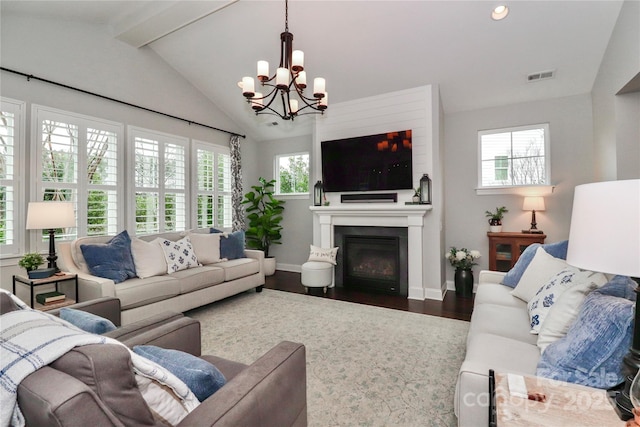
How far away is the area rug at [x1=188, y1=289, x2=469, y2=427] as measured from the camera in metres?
1.91

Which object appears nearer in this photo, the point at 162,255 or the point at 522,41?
the point at 522,41

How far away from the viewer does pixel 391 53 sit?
12.4 ft

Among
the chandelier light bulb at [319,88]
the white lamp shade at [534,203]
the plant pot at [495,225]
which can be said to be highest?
the chandelier light bulb at [319,88]

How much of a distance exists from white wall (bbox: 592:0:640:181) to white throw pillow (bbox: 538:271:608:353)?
209cm

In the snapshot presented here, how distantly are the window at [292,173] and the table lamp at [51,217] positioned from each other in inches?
145

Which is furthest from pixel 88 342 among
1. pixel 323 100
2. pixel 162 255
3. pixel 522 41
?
pixel 522 41

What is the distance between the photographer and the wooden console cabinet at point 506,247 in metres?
4.08

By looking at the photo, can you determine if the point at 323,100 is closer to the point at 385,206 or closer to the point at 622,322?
the point at 385,206

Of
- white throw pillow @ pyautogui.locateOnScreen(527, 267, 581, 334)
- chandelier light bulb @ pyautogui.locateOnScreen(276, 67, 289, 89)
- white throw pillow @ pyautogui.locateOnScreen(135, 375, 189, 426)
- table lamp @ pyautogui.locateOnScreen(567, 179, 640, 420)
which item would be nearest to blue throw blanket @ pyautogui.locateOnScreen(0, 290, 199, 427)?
white throw pillow @ pyautogui.locateOnScreen(135, 375, 189, 426)

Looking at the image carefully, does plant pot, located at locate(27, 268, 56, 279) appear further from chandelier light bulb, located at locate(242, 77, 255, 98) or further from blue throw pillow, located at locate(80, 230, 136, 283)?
chandelier light bulb, located at locate(242, 77, 255, 98)

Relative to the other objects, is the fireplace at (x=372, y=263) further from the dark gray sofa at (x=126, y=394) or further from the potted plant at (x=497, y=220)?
the dark gray sofa at (x=126, y=394)

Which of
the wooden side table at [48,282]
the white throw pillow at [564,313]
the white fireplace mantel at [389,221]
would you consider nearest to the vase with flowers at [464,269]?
the white fireplace mantel at [389,221]

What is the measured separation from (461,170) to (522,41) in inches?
72.8

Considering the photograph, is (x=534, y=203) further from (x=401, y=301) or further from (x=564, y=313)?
(x=564, y=313)
